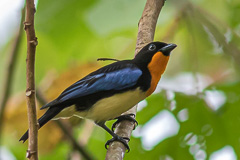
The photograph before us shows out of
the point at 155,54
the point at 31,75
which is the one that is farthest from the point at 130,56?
the point at 31,75

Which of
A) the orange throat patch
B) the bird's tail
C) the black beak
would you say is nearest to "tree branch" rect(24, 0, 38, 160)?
the bird's tail

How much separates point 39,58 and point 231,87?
280 centimetres

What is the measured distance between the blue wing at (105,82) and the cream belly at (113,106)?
122mm

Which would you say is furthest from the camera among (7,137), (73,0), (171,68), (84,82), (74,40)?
(171,68)

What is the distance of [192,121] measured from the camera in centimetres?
416

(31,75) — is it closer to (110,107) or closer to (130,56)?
(110,107)

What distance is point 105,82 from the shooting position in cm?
434

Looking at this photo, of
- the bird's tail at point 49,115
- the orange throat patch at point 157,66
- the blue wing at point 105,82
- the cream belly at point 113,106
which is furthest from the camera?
the orange throat patch at point 157,66

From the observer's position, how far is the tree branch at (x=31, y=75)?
97.3 inches

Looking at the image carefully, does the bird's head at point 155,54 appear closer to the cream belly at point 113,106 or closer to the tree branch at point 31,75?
the cream belly at point 113,106

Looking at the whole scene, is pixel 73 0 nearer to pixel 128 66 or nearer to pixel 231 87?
pixel 128 66

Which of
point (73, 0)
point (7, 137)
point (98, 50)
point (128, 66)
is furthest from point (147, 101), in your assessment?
point (7, 137)

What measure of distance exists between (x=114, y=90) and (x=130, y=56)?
2.06 metres

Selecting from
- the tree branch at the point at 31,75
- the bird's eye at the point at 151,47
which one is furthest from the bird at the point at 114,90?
the tree branch at the point at 31,75
